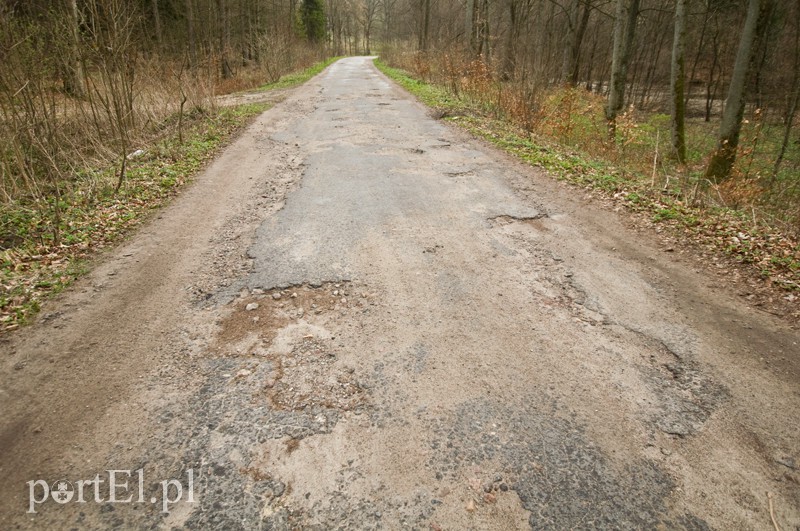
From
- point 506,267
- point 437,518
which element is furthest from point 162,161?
point 437,518

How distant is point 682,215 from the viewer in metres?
4.96

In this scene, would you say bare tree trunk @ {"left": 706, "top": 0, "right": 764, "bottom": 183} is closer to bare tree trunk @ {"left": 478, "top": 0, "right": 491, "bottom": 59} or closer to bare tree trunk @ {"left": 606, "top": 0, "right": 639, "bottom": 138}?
bare tree trunk @ {"left": 606, "top": 0, "right": 639, "bottom": 138}

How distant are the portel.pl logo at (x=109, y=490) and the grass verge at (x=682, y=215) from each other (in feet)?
15.4

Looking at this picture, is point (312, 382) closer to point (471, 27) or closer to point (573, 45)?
point (471, 27)

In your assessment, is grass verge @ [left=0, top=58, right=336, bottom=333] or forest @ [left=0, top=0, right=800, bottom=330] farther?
forest @ [left=0, top=0, right=800, bottom=330]

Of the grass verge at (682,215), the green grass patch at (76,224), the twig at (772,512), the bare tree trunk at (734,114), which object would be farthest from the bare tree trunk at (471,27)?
the twig at (772,512)

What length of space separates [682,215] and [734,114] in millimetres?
5442

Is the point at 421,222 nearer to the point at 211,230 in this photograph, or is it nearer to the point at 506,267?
the point at 506,267

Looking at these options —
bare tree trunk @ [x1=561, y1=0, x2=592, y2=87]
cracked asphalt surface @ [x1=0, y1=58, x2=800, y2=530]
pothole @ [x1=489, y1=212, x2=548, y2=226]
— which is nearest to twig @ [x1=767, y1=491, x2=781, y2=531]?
cracked asphalt surface @ [x1=0, y1=58, x2=800, y2=530]

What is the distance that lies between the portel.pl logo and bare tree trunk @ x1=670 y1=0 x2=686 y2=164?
10.7 meters

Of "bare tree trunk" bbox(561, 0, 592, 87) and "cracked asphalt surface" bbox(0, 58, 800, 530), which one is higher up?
"bare tree trunk" bbox(561, 0, 592, 87)

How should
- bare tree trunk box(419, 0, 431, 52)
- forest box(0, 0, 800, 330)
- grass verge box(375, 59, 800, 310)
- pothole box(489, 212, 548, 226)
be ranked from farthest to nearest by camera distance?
bare tree trunk box(419, 0, 431, 52) → forest box(0, 0, 800, 330) → pothole box(489, 212, 548, 226) → grass verge box(375, 59, 800, 310)

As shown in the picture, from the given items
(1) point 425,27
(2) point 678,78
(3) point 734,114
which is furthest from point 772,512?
(1) point 425,27

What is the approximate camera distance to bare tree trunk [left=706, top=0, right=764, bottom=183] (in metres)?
7.96
